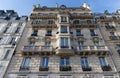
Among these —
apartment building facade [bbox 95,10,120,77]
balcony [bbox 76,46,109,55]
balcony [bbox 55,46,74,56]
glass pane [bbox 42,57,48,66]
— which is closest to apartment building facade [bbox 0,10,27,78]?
glass pane [bbox 42,57,48,66]

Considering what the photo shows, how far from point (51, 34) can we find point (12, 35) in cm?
649

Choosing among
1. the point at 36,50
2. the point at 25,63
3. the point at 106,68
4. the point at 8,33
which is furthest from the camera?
the point at 8,33

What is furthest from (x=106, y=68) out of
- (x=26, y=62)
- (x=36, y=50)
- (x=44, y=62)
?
(x=26, y=62)

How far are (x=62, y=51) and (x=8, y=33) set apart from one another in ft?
36.1

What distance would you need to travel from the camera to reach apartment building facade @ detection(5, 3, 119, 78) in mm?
21719

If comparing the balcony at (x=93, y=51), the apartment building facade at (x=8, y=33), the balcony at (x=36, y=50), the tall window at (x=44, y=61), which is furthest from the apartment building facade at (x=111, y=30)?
the apartment building facade at (x=8, y=33)

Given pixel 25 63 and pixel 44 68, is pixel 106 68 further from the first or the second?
pixel 25 63

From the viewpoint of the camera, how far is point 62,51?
24281 mm

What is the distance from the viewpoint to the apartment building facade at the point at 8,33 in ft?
78.6

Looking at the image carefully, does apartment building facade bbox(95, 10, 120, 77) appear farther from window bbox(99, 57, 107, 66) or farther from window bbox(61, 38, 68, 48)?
window bbox(61, 38, 68, 48)

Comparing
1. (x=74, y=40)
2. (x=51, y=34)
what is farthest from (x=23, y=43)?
(x=74, y=40)

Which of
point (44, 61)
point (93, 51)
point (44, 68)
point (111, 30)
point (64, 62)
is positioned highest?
point (111, 30)

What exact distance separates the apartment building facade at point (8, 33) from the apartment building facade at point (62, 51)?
36.8 inches

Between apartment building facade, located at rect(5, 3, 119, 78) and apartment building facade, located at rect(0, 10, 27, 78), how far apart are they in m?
0.93
